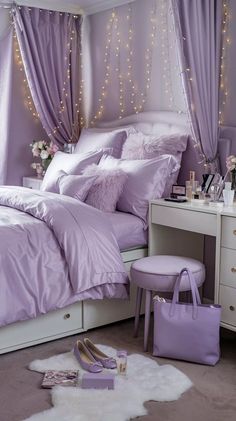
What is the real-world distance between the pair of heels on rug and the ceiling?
2908mm

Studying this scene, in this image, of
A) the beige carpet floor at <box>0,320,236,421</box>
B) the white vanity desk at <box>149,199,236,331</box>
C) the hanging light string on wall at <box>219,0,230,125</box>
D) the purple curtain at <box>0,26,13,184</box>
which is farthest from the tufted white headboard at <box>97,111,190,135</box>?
the beige carpet floor at <box>0,320,236,421</box>

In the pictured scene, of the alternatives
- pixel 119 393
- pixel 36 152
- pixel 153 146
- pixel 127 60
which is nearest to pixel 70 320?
pixel 119 393

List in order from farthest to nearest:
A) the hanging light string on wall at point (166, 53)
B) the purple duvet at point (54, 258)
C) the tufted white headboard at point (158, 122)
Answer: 1. the hanging light string on wall at point (166, 53)
2. the tufted white headboard at point (158, 122)
3. the purple duvet at point (54, 258)

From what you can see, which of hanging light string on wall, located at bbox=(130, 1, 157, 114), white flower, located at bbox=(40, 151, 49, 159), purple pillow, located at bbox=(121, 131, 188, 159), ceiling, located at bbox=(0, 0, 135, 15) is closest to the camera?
purple pillow, located at bbox=(121, 131, 188, 159)

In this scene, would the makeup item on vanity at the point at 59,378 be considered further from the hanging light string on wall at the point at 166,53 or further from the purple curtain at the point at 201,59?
the hanging light string on wall at the point at 166,53

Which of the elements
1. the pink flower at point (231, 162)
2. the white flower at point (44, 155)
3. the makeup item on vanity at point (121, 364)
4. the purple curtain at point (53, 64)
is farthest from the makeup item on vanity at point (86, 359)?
the purple curtain at point (53, 64)

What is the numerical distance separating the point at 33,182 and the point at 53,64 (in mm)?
1090

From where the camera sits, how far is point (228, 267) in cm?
290

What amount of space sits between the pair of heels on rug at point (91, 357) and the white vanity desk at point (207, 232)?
690mm

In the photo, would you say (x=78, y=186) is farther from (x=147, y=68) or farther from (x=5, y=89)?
(x=5, y=89)

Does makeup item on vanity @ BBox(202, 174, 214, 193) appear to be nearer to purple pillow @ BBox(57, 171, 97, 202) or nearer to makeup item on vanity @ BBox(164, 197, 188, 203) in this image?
makeup item on vanity @ BBox(164, 197, 188, 203)

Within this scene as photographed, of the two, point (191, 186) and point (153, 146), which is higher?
point (153, 146)

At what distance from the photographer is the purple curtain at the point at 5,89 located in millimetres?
4730

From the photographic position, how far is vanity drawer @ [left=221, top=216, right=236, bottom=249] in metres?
2.84
